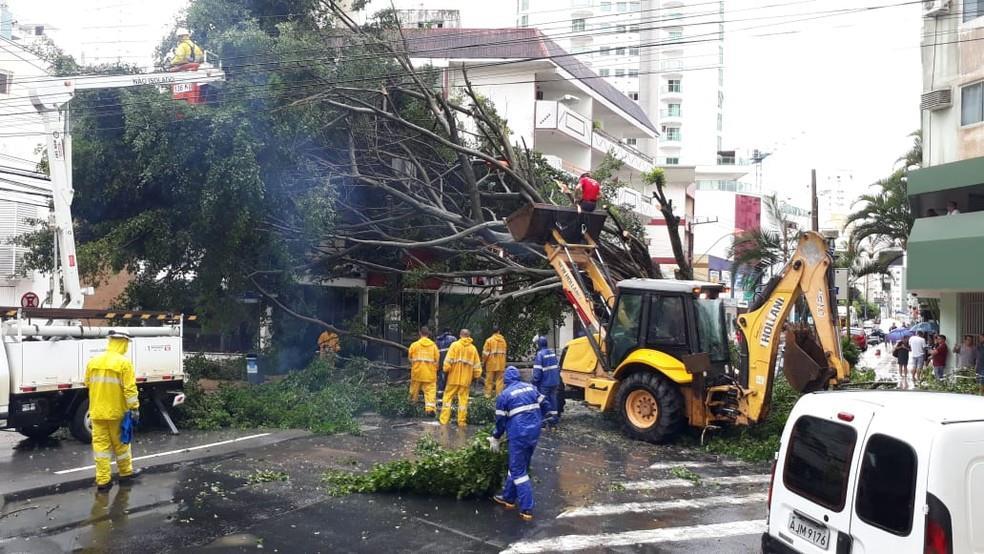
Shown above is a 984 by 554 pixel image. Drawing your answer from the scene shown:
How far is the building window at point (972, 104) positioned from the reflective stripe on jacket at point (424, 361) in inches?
519

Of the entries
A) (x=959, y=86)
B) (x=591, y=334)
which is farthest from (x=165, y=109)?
(x=959, y=86)

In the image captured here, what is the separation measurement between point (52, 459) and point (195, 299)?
7176mm

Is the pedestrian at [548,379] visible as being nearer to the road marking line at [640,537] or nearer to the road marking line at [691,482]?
the road marking line at [691,482]

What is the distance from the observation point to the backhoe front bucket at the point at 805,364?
10883 mm

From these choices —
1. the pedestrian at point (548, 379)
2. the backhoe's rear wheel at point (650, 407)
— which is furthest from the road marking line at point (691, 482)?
the pedestrian at point (548, 379)

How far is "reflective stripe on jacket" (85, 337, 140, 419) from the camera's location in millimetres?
8656

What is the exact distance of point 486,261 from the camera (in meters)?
18.2

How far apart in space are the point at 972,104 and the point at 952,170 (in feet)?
5.10

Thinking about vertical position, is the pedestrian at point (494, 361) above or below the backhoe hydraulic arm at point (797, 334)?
below

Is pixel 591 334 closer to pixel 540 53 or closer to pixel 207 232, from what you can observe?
pixel 207 232

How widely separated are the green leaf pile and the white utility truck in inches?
179

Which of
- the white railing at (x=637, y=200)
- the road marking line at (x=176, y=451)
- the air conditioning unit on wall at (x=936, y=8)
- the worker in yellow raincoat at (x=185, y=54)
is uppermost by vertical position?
the air conditioning unit on wall at (x=936, y=8)

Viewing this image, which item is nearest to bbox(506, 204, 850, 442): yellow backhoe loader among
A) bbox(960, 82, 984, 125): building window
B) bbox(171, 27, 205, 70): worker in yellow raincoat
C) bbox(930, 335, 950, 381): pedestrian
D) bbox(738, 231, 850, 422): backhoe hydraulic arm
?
bbox(738, 231, 850, 422): backhoe hydraulic arm

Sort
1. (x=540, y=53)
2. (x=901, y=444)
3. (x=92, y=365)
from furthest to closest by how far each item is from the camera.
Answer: (x=540, y=53) < (x=92, y=365) < (x=901, y=444)
